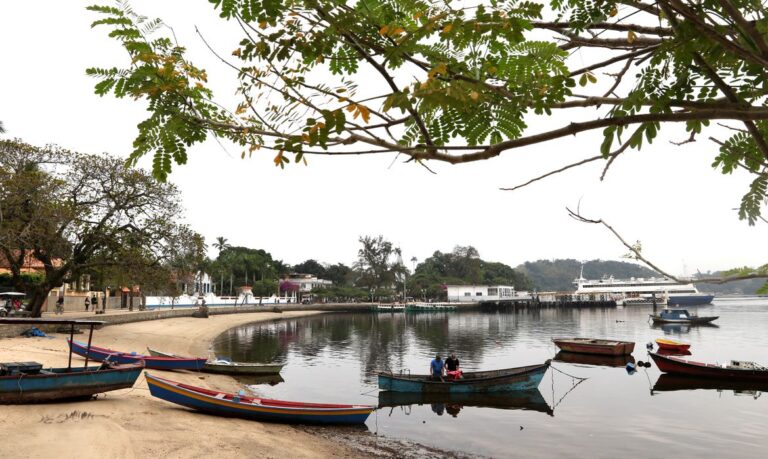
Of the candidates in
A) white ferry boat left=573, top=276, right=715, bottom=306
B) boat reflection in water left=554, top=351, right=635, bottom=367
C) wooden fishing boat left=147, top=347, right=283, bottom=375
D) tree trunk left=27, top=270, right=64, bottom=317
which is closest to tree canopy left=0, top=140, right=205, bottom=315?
tree trunk left=27, top=270, right=64, bottom=317

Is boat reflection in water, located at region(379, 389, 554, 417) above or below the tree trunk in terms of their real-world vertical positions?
below

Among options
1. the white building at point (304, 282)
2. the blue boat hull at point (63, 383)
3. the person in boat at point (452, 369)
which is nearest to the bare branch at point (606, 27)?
the blue boat hull at point (63, 383)

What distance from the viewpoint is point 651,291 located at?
103812mm

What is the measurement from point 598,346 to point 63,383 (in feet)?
91.4

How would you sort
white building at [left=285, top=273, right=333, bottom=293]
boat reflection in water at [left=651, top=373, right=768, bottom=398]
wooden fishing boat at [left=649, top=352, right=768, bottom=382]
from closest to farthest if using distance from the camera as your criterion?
boat reflection in water at [left=651, top=373, right=768, bottom=398] → wooden fishing boat at [left=649, top=352, right=768, bottom=382] → white building at [left=285, top=273, right=333, bottom=293]

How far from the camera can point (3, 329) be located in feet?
73.4

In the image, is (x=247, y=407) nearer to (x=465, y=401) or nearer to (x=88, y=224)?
(x=465, y=401)

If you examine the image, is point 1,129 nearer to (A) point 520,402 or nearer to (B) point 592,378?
(A) point 520,402

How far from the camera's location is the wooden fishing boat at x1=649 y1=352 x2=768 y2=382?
2055cm

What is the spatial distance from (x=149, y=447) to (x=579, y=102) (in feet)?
35.3

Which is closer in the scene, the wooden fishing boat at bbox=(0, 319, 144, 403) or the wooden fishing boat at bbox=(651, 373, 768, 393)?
the wooden fishing boat at bbox=(0, 319, 144, 403)

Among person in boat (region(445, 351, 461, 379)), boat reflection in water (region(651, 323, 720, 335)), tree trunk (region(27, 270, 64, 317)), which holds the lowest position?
boat reflection in water (region(651, 323, 720, 335))

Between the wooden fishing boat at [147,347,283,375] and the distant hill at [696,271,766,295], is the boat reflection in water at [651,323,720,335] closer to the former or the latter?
the distant hill at [696,271,766,295]

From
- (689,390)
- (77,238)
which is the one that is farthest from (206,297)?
(689,390)
